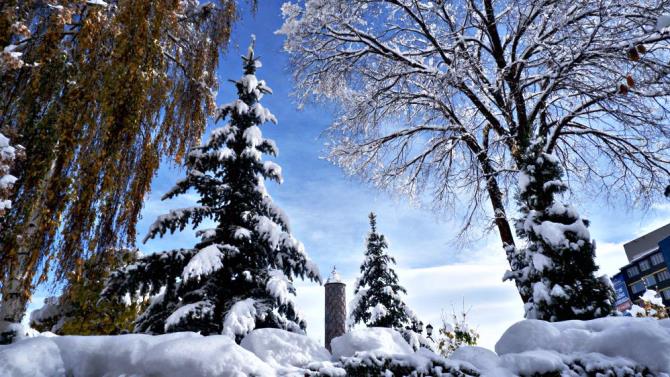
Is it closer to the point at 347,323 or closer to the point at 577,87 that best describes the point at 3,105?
the point at 577,87

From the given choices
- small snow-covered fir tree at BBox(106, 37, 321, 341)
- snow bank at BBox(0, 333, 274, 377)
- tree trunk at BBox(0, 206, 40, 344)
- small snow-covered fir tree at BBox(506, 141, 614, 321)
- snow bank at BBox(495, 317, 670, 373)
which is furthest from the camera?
small snow-covered fir tree at BBox(106, 37, 321, 341)

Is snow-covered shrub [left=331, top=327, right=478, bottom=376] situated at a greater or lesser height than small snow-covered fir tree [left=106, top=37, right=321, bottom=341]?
lesser

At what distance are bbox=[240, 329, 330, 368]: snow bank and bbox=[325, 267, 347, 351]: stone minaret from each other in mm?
11560

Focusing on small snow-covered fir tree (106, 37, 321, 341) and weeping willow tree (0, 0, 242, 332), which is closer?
weeping willow tree (0, 0, 242, 332)

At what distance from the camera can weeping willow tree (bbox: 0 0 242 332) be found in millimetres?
5020

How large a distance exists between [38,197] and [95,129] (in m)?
1.07

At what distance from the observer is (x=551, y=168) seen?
26.5 ft

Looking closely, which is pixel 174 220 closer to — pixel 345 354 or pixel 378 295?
pixel 345 354

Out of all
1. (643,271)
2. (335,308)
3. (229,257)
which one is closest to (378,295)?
(335,308)

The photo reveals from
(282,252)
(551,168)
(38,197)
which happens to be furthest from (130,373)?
(551,168)

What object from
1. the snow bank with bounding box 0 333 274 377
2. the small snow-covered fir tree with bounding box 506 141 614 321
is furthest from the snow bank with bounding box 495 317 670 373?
the snow bank with bounding box 0 333 274 377

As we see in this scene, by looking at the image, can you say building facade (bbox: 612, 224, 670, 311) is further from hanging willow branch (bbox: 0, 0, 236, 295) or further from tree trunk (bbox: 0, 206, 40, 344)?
tree trunk (bbox: 0, 206, 40, 344)

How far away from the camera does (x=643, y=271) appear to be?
61625 millimetres

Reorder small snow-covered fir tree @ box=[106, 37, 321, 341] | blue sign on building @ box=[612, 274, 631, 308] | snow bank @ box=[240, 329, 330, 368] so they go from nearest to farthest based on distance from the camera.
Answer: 1. snow bank @ box=[240, 329, 330, 368]
2. small snow-covered fir tree @ box=[106, 37, 321, 341]
3. blue sign on building @ box=[612, 274, 631, 308]
